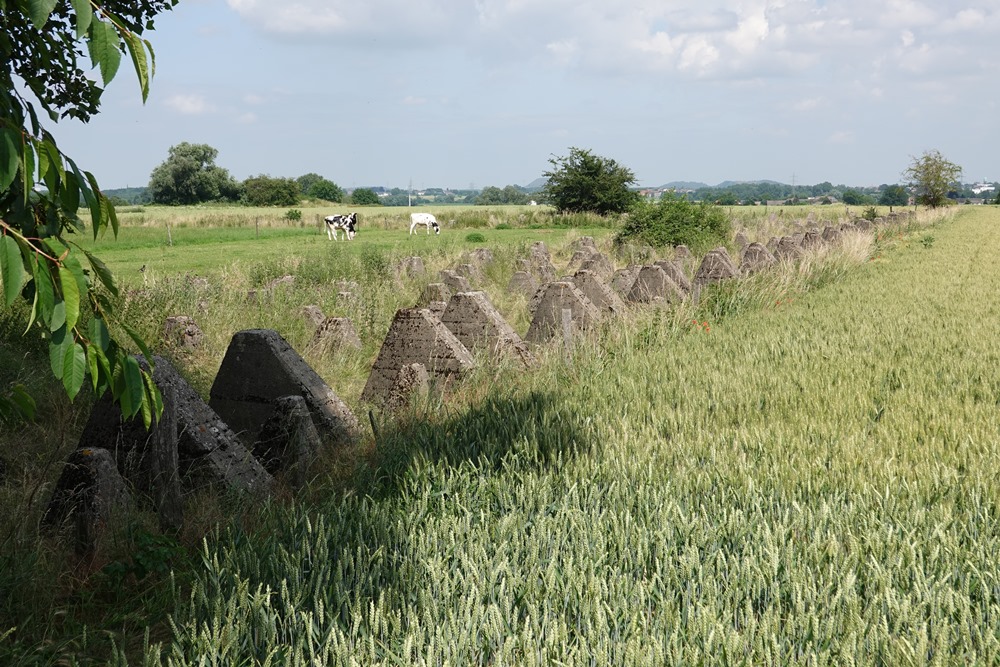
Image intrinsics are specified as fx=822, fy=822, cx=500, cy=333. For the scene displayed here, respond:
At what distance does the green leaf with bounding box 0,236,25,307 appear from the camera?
1.94 metres

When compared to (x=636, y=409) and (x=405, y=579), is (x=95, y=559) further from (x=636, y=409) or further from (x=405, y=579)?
(x=636, y=409)

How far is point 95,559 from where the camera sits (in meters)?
3.99

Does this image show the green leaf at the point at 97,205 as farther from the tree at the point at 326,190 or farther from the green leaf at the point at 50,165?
the tree at the point at 326,190

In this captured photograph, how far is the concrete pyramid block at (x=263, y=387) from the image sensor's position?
6176 mm

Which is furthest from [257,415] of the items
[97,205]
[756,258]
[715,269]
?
[756,258]

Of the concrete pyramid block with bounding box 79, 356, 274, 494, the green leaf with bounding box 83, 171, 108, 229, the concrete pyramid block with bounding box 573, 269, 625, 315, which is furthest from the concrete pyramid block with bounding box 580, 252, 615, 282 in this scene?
the green leaf with bounding box 83, 171, 108, 229

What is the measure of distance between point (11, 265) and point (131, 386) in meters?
0.48

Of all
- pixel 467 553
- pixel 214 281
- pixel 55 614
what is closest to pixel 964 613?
pixel 467 553

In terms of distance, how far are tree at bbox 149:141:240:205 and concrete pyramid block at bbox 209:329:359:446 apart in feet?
290

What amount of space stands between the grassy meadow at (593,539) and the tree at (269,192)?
89864 mm

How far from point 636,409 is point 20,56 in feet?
17.8

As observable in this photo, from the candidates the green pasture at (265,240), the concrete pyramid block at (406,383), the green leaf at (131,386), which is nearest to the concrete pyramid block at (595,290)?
the concrete pyramid block at (406,383)

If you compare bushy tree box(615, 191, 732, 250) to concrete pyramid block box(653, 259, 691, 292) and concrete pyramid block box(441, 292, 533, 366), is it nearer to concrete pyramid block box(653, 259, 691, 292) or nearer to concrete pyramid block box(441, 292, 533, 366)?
concrete pyramid block box(653, 259, 691, 292)

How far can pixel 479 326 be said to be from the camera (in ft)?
28.0
